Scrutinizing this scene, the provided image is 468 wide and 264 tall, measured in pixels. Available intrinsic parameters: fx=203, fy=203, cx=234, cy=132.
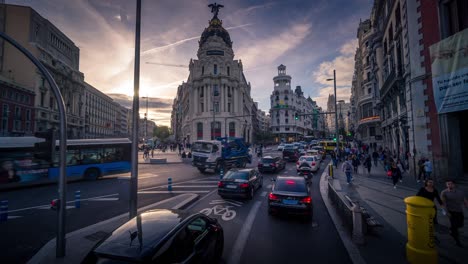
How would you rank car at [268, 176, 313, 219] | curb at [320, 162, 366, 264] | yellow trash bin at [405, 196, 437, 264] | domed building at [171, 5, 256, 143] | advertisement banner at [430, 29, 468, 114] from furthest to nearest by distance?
domed building at [171, 5, 256, 143]
advertisement banner at [430, 29, 468, 114]
car at [268, 176, 313, 219]
curb at [320, 162, 366, 264]
yellow trash bin at [405, 196, 437, 264]

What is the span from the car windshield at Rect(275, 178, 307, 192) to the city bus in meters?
11.1

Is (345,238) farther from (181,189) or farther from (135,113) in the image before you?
(181,189)

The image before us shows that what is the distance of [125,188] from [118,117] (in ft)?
401

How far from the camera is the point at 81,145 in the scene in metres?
15.2

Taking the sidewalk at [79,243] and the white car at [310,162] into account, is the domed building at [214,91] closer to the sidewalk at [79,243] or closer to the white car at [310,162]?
the white car at [310,162]

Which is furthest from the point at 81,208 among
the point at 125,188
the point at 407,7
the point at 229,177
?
the point at 407,7

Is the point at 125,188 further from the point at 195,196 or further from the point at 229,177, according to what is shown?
the point at 229,177

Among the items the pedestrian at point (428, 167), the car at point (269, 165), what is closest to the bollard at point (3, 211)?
the car at point (269, 165)

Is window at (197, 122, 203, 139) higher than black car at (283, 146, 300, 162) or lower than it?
higher

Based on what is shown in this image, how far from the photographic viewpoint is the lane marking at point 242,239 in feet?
16.7

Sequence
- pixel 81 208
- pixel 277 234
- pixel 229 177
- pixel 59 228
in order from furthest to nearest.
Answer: pixel 229 177 < pixel 81 208 < pixel 277 234 < pixel 59 228

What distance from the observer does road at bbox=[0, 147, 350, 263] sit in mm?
5293

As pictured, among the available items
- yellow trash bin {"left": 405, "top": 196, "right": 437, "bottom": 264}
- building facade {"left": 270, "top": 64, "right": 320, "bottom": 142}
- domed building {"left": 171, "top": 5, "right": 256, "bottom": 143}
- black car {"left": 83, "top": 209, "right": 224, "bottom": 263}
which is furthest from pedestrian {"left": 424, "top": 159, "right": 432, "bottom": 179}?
building facade {"left": 270, "top": 64, "right": 320, "bottom": 142}

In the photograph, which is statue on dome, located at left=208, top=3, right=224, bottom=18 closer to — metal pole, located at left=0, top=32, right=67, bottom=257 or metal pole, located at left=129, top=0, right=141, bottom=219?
metal pole, located at left=129, top=0, right=141, bottom=219
